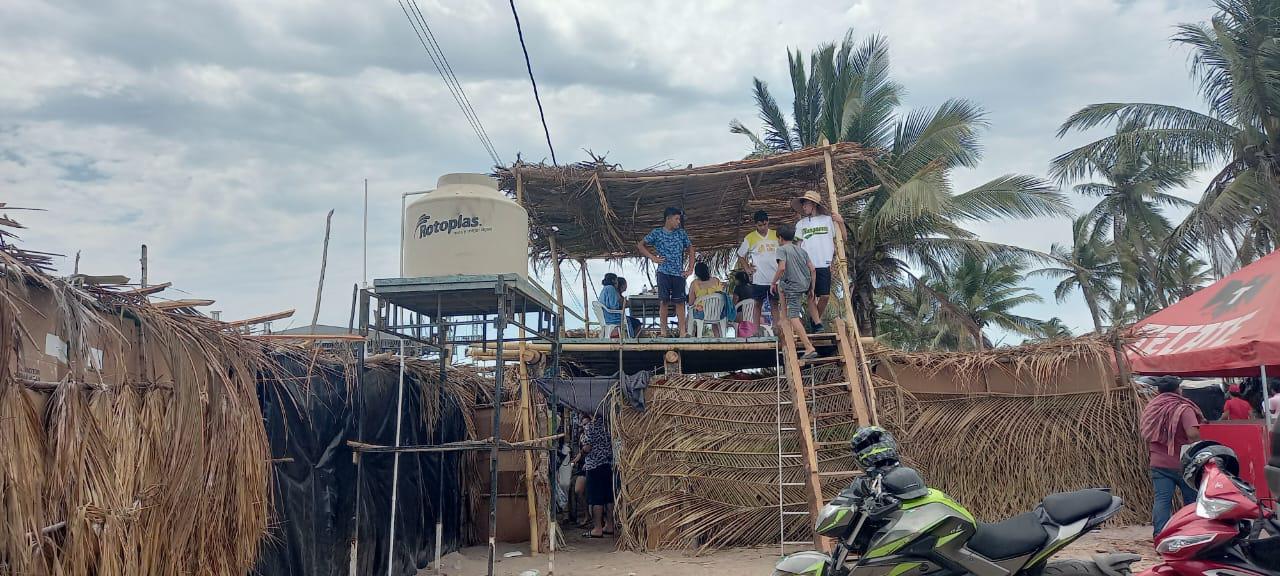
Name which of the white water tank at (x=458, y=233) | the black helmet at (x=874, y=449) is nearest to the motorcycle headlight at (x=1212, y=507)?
the black helmet at (x=874, y=449)

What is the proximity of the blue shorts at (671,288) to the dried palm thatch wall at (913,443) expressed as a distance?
140cm

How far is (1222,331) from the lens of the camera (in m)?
8.34

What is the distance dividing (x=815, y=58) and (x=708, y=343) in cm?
985

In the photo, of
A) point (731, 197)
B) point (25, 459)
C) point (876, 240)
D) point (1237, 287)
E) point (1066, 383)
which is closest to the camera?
point (25, 459)

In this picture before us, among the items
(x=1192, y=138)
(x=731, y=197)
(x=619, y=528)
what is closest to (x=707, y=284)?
(x=731, y=197)

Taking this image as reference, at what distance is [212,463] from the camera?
5.05 m

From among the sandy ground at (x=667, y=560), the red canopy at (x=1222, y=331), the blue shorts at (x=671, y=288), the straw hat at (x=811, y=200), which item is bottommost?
the sandy ground at (x=667, y=560)

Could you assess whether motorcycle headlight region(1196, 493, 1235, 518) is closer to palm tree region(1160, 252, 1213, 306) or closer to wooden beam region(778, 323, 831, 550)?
wooden beam region(778, 323, 831, 550)

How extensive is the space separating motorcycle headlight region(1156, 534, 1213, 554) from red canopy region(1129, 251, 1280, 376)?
4075mm

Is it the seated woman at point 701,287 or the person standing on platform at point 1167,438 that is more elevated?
the seated woman at point 701,287

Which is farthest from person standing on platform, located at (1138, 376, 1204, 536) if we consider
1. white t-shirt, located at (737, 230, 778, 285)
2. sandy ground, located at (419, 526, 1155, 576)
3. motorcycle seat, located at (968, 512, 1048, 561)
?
white t-shirt, located at (737, 230, 778, 285)

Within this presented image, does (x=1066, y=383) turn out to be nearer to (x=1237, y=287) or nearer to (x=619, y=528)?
(x=1237, y=287)

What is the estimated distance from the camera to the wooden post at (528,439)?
9.73m

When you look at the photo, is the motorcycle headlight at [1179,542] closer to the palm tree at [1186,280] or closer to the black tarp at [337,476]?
the black tarp at [337,476]
